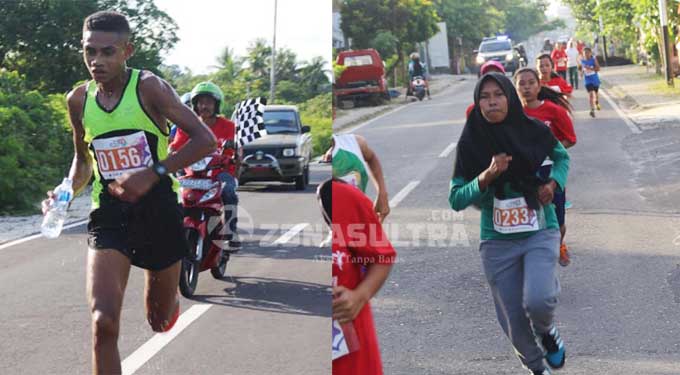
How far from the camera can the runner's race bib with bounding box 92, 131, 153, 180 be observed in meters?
4.03

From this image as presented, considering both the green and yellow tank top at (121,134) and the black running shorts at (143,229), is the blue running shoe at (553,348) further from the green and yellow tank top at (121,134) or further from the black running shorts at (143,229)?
the green and yellow tank top at (121,134)

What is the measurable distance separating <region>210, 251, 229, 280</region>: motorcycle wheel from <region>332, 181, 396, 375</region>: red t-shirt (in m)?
5.31

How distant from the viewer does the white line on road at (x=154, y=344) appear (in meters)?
5.64

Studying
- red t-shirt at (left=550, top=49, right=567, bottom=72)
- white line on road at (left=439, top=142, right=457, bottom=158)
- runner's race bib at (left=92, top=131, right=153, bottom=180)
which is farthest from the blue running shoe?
red t-shirt at (left=550, top=49, right=567, bottom=72)

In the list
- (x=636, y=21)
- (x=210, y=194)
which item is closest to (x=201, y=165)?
(x=210, y=194)

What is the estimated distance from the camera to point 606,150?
16656mm

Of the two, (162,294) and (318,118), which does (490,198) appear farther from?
(318,118)

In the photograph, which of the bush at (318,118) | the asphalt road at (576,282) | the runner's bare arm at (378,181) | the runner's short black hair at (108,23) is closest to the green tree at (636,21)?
the asphalt road at (576,282)

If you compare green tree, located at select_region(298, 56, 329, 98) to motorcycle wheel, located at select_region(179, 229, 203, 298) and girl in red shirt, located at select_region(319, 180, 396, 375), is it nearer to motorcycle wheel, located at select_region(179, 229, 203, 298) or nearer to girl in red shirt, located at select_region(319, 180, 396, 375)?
girl in red shirt, located at select_region(319, 180, 396, 375)

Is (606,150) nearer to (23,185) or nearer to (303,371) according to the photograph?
(23,185)

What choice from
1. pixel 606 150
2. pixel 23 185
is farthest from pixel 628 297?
pixel 606 150

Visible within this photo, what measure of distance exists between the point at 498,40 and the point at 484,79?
44.4 meters

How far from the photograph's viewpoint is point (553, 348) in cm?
492

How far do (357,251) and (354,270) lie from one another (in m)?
0.06
